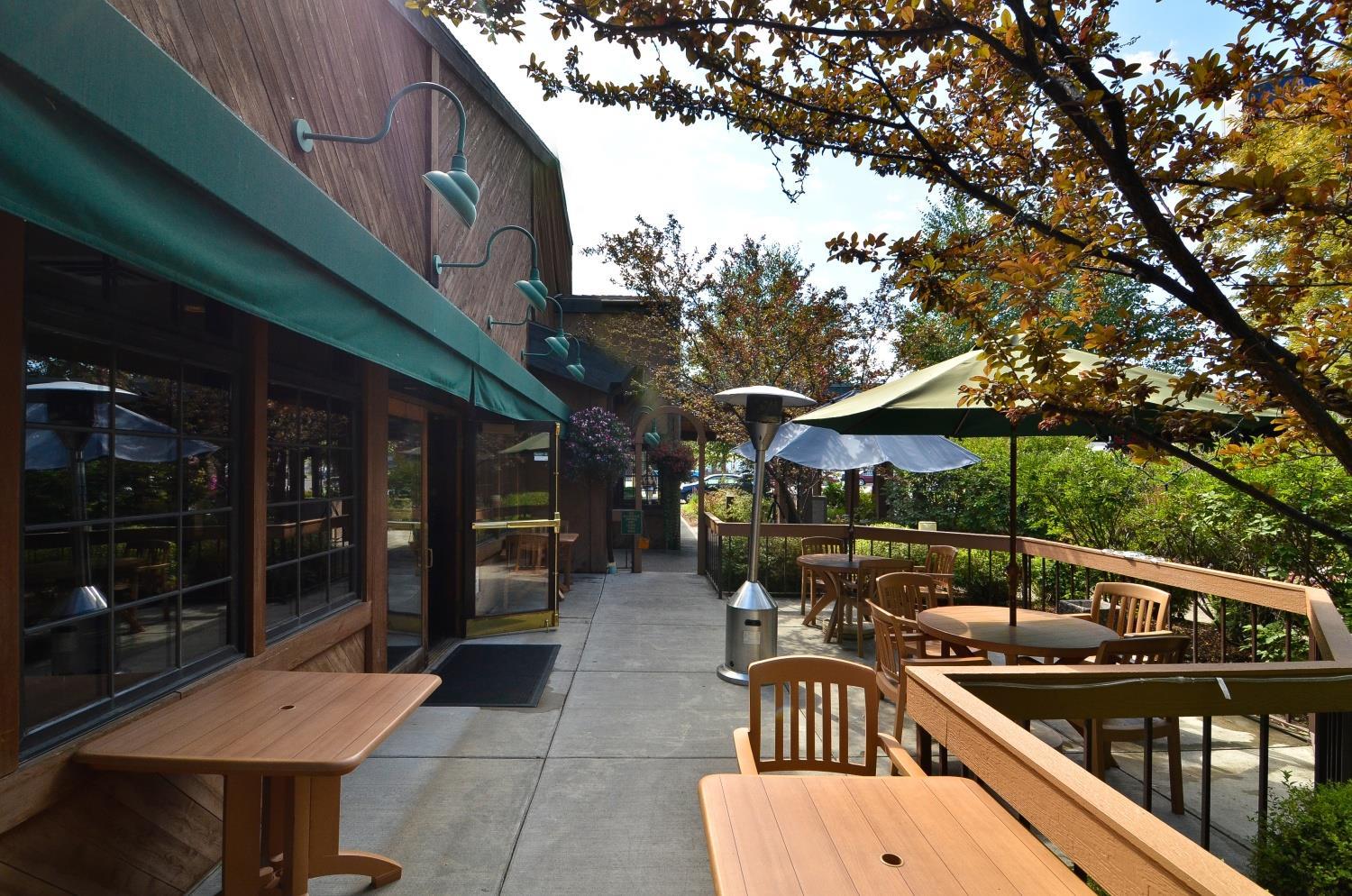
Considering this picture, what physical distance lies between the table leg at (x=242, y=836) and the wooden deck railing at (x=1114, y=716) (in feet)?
6.94

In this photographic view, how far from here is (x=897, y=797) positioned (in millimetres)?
1877

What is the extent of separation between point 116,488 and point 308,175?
1.94 meters

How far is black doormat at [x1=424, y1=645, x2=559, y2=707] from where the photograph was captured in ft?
15.7

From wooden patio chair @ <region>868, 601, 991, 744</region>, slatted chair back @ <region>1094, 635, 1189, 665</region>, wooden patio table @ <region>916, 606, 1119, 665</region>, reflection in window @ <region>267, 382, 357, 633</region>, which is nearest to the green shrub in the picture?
slatted chair back @ <region>1094, 635, 1189, 665</region>

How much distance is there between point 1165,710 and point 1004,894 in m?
0.85

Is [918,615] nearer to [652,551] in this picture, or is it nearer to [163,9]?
[163,9]

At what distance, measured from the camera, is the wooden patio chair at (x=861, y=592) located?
6008mm

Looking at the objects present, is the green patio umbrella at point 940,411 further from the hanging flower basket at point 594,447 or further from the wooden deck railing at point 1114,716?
the hanging flower basket at point 594,447

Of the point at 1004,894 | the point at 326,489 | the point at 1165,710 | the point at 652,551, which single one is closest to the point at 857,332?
the point at 652,551

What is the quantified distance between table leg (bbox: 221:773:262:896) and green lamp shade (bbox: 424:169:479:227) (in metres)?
2.56

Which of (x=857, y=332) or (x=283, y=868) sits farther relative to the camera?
(x=857, y=332)

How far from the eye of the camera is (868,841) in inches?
65.2

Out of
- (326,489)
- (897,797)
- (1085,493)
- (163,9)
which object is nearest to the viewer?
(897,797)

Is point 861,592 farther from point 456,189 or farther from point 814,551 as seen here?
point 456,189
